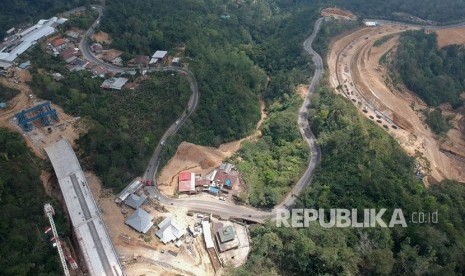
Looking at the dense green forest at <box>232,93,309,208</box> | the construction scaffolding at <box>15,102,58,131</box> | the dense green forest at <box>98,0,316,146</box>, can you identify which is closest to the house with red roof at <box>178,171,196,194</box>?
the dense green forest at <box>232,93,309,208</box>

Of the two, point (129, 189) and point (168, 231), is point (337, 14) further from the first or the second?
point (168, 231)

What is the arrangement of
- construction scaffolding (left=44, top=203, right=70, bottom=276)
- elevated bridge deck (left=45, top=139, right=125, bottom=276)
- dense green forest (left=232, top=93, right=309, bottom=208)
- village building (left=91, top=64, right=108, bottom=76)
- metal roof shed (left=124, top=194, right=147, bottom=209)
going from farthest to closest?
village building (left=91, top=64, right=108, bottom=76) → dense green forest (left=232, top=93, right=309, bottom=208) → metal roof shed (left=124, top=194, right=147, bottom=209) → elevated bridge deck (left=45, top=139, right=125, bottom=276) → construction scaffolding (left=44, top=203, right=70, bottom=276)

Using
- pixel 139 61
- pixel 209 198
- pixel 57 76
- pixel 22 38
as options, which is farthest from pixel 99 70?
pixel 209 198

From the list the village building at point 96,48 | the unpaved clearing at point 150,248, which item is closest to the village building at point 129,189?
the unpaved clearing at point 150,248

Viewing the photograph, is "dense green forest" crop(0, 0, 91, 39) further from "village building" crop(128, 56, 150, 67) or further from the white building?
"village building" crop(128, 56, 150, 67)

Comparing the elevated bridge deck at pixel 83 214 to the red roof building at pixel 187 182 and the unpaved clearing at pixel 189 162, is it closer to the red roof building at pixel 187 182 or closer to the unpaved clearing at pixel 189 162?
the unpaved clearing at pixel 189 162

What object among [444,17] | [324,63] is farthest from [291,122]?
[444,17]
